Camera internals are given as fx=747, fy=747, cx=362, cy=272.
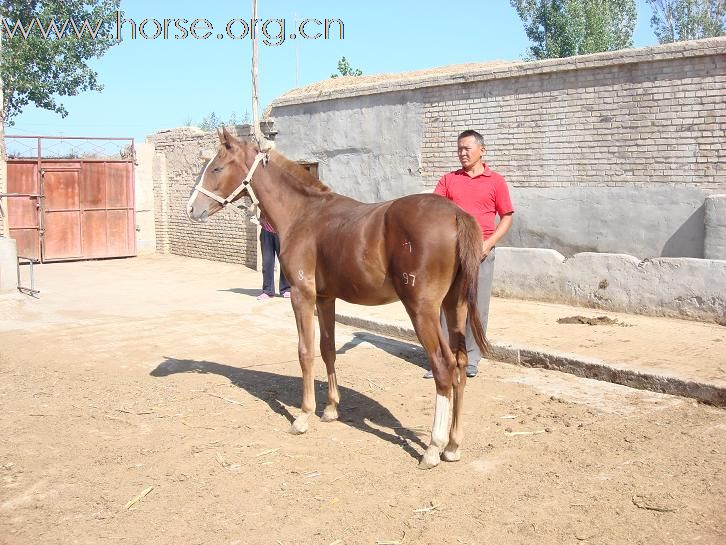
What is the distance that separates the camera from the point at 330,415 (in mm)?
5672

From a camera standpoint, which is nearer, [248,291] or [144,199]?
[248,291]

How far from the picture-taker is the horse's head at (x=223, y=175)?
19.7ft

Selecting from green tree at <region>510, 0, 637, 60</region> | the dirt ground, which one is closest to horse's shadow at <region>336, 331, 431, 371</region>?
the dirt ground

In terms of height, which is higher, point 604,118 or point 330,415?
point 604,118

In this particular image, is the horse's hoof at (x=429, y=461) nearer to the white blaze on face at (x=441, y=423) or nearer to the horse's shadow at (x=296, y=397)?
the white blaze on face at (x=441, y=423)

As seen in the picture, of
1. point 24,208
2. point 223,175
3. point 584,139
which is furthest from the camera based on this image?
point 24,208

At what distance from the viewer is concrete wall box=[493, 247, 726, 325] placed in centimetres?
914

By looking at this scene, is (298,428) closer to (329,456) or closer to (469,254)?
(329,456)

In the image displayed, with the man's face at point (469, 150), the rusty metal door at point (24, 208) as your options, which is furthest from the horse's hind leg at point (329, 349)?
the rusty metal door at point (24, 208)

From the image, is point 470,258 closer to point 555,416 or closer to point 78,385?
point 555,416

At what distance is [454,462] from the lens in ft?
15.4

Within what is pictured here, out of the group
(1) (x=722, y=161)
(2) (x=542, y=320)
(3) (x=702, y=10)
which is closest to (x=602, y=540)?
(2) (x=542, y=320)

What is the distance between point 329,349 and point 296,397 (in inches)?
29.2

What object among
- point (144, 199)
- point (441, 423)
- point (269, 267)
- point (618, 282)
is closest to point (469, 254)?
point (441, 423)
